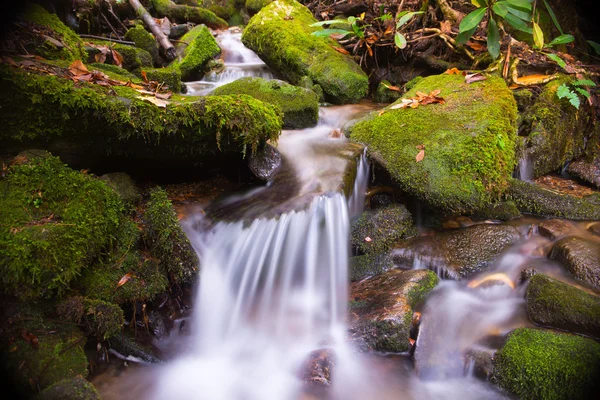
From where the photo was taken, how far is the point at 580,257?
3.63 metres

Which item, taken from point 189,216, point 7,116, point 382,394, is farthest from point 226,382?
point 7,116

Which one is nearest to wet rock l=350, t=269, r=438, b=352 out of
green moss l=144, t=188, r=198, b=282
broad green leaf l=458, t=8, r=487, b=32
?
green moss l=144, t=188, r=198, b=282

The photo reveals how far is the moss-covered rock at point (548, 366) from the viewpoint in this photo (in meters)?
2.39

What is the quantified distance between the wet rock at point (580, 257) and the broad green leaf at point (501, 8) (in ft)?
9.75

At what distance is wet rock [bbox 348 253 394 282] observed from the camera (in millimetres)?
3896

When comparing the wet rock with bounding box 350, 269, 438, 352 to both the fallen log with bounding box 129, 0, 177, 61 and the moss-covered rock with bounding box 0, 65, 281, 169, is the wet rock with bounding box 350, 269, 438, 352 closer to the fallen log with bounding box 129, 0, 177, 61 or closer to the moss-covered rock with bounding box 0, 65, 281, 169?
the moss-covered rock with bounding box 0, 65, 281, 169

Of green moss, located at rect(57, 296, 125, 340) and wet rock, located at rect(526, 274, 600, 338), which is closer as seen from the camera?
green moss, located at rect(57, 296, 125, 340)

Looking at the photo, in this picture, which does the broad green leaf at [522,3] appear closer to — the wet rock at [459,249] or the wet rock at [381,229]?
the wet rock at [459,249]

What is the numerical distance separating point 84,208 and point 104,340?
3.54ft

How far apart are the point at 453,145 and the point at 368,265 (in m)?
1.79

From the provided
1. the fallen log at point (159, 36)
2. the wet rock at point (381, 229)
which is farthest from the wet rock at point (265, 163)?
the fallen log at point (159, 36)

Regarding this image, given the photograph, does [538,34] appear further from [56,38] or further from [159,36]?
[159,36]

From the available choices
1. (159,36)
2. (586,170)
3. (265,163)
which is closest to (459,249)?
(265,163)

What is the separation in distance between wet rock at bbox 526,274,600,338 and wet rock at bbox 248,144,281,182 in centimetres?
311
